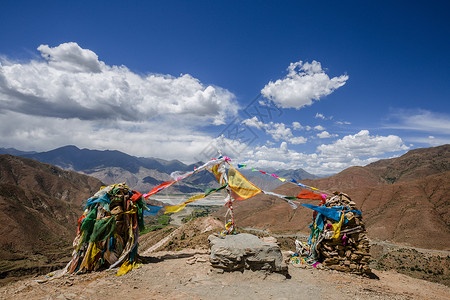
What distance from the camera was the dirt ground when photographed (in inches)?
304

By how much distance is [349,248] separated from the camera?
11.9 metres

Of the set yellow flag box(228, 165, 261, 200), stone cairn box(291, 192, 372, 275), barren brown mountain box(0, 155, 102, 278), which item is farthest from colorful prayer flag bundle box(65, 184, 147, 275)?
barren brown mountain box(0, 155, 102, 278)

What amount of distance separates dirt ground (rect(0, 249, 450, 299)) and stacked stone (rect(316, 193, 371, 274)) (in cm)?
58

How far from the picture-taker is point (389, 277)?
513 inches

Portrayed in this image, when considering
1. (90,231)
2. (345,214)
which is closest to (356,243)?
(345,214)

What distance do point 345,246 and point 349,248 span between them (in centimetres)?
20

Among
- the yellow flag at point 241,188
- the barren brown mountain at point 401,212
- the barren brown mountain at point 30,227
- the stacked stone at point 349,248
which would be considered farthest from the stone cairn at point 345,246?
the barren brown mountain at point 401,212

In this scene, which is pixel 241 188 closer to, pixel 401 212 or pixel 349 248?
pixel 349 248

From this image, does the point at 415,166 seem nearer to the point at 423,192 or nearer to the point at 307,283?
the point at 423,192

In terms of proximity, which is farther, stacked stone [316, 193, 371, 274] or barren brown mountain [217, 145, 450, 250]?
barren brown mountain [217, 145, 450, 250]

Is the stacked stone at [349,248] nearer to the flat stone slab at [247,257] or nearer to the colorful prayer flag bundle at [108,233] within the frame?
the flat stone slab at [247,257]

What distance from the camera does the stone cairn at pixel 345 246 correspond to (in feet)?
38.1

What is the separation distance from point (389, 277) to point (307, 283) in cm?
696

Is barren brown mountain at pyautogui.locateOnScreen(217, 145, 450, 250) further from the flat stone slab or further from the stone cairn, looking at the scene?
the flat stone slab
